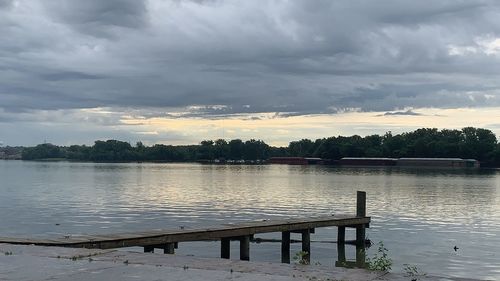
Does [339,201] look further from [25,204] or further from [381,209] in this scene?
[25,204]

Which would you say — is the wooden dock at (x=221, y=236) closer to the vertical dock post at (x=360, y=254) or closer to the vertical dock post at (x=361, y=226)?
the vertical dock post at (x=361, y=226)

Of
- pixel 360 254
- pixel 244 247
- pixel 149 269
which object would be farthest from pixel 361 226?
pixel 149 269

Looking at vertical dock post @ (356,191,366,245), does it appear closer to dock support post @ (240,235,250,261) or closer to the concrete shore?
dock support post @ (240,235,250,261)

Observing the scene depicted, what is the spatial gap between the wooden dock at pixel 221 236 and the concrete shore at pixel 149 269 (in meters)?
4.29

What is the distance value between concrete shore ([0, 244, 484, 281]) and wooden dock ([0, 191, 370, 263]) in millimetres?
4289

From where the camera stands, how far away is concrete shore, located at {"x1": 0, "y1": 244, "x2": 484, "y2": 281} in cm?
1188

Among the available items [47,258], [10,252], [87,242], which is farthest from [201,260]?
[87,242]

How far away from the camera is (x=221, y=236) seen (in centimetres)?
2445

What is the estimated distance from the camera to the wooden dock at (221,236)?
1928 centimetres

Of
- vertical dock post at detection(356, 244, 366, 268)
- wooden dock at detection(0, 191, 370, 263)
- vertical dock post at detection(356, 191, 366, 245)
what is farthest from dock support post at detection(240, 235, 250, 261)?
vertical dock post at detection(356, 191, 366, 245)

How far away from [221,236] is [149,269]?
11.7 meters

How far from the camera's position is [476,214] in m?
49.5

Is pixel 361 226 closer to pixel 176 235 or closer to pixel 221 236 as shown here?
Answer: pixel 221 236

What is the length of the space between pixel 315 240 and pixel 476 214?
2121cm
